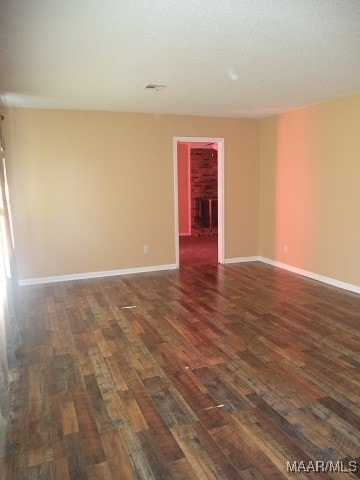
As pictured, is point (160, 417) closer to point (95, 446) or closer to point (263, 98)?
point (95, 446)

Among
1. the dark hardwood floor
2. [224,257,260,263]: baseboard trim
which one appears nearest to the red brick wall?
[224,257,260,263]: baseboard trim

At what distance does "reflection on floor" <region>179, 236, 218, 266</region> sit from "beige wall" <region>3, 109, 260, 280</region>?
2.60ft

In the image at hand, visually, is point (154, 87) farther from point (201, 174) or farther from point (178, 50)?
point (201, 174)

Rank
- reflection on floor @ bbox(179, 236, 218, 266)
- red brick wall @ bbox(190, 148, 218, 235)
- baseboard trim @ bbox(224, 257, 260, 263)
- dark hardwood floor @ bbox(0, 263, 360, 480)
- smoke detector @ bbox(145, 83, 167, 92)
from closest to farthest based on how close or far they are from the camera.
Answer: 1. dark hardwood floor @ bbox(0, 263, 360, 480)
2. smoke detector @ bbox(145, 83, 167, 92)
3. baseboard trim @ bbox(224, 257, 260, 263)
4. reflection on floor @ bbox(179, 236, 218, 266)
5. red brick wall @ bbox(190, 148, 218, 235)

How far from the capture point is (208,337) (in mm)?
3281

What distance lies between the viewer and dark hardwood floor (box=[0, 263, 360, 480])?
1.82 m

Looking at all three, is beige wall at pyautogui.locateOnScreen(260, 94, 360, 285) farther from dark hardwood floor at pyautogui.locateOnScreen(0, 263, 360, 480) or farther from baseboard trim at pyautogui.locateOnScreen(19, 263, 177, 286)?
baseboard trim at pyautogui.locateOnScreen(19, 263, 177, 286)

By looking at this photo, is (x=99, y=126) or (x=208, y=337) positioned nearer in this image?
(x=208, y=337)

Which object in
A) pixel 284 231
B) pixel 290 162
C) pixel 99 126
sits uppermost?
pixel 99 126

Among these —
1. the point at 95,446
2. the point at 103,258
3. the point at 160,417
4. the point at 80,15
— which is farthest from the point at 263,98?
the point at 95,446

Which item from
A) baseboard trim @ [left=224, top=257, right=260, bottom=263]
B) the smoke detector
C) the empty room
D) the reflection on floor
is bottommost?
the reflection on floor

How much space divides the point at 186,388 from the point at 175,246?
11.9ft

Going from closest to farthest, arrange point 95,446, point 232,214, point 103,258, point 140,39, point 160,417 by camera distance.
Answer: point 95,446, point 160,417, point 140,39, point 103,258, point 232,214

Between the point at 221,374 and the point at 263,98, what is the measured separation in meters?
3.43
